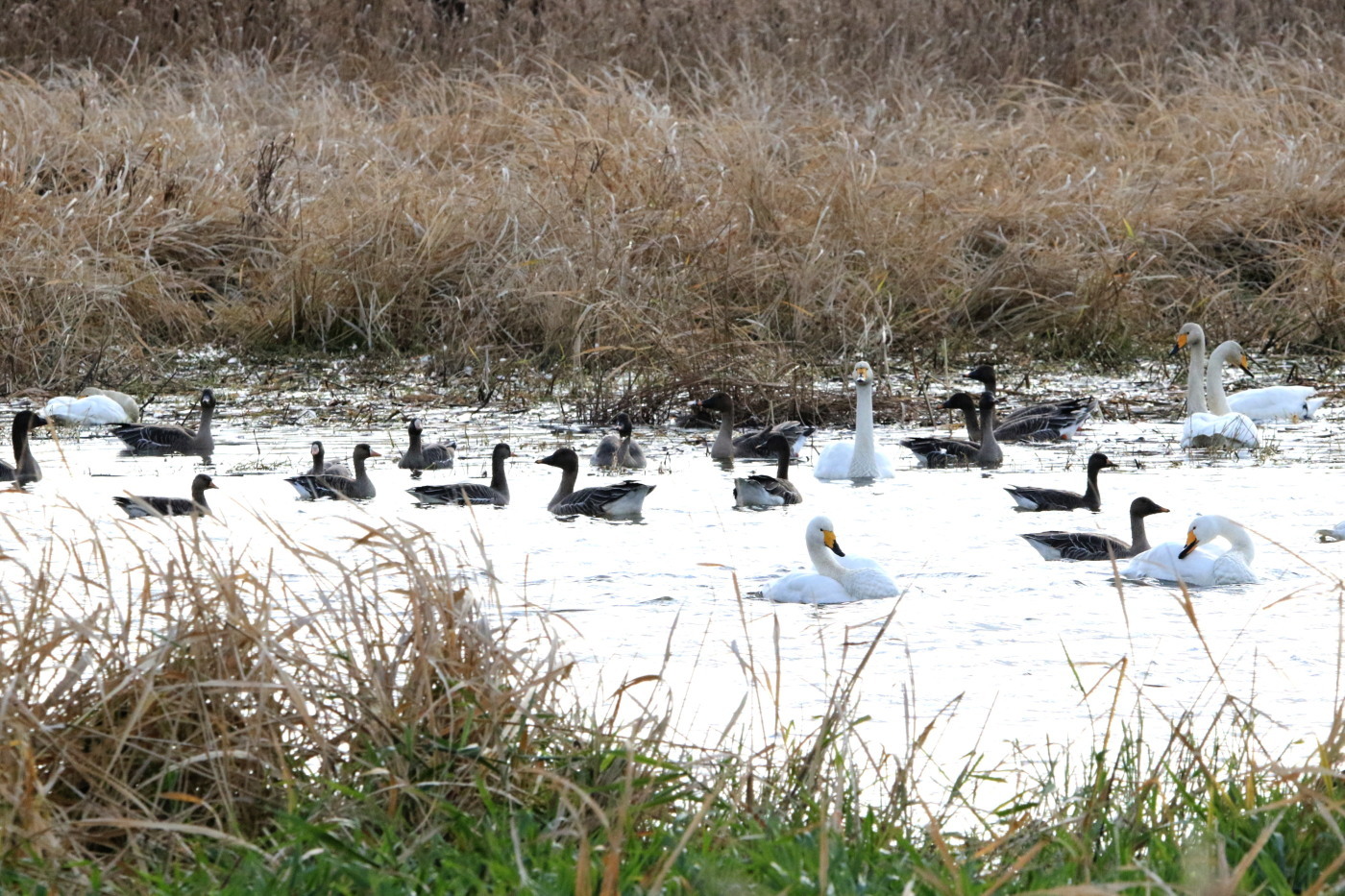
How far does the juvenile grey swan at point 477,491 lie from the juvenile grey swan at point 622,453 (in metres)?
0.82

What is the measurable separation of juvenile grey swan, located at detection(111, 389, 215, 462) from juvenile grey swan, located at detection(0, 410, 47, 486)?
1.80 feet

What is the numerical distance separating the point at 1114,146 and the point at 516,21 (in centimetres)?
834

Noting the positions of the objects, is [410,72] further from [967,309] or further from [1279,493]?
[1279,493]

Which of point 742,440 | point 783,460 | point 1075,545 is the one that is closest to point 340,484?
point 783,460

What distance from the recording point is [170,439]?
31.1ft

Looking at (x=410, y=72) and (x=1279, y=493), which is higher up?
(x=410, y=72)

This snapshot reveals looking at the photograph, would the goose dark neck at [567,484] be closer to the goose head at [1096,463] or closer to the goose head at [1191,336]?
the goose head at [1096,463]

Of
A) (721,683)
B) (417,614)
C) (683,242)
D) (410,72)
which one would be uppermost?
(410,72)

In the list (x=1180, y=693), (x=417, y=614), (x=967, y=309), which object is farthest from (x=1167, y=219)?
(x=417, y=614)

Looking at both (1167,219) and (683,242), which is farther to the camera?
(1167,219)

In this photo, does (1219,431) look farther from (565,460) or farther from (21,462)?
(21,462)

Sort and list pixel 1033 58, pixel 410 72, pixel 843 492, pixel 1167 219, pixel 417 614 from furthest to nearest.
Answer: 1. pixel 1033 58
2. pixel 410 72
3. pixel 1167 219
4. pixel 843 492
5. pixel 417 614

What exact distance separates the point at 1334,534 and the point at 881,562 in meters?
1.69

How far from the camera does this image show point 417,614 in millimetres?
3646
